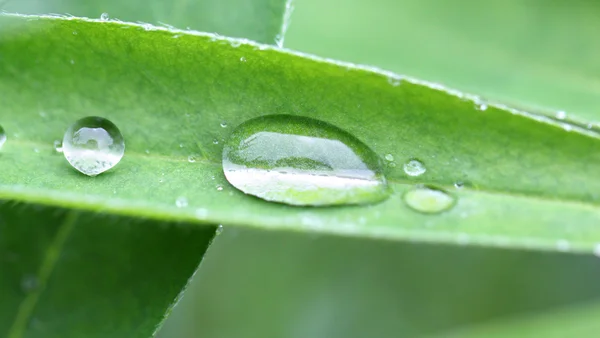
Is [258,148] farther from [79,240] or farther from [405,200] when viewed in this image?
[79,240]

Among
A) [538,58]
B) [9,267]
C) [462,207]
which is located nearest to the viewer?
[462,207]

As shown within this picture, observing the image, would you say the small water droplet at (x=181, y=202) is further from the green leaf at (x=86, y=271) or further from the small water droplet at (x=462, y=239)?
the small water droplet at (x=462, y=239)

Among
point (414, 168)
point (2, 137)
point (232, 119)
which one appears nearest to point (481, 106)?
point (414, 168)

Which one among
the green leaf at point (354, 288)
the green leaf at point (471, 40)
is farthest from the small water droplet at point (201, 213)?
the green leaf at point (354, 288)

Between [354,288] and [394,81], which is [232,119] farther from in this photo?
[354,288]

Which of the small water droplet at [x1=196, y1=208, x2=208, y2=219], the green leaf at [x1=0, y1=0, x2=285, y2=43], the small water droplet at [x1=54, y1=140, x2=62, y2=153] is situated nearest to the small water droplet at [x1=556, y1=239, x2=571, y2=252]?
the small water droplet at [x1=196, y1=208, x2=208, y2=219]

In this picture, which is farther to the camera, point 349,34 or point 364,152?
point 349,34

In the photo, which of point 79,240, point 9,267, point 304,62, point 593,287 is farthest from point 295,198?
point 593,287
